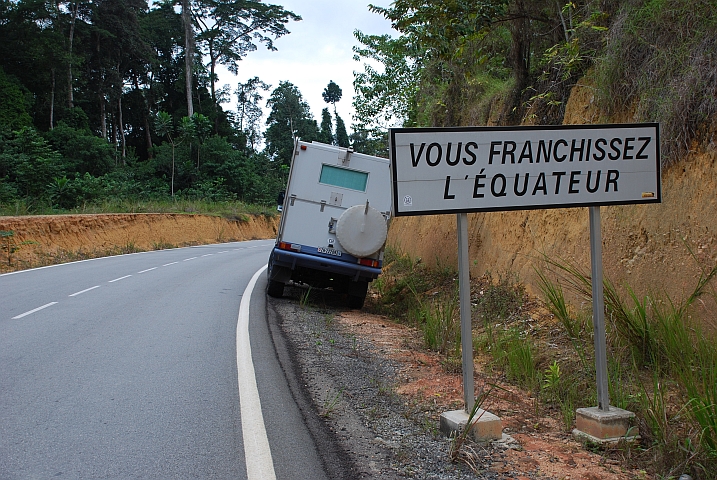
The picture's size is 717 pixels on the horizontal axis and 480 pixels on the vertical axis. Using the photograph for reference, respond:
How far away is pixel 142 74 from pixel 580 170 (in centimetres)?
6055

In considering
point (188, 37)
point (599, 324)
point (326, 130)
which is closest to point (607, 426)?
point (599, 324)

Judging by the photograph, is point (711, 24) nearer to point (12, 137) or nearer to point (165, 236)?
point (165, 236)

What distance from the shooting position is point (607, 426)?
4.59m

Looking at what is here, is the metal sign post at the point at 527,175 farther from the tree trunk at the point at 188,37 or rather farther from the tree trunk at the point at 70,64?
the tree trunk at the point at 70,64

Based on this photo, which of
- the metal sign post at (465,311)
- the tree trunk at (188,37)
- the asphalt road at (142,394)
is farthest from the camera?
the tree trunk at (188,37)

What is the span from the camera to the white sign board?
4672 millimetres

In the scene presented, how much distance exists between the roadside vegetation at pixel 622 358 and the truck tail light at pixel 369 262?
5.64 ft

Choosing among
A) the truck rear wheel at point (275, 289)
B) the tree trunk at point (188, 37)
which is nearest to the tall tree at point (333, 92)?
the tree trunk at point (188, 37)

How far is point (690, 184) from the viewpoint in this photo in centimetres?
687

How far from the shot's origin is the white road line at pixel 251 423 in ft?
13.9

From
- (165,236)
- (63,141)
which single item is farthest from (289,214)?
(63,141)

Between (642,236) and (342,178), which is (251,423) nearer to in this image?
(642,236)

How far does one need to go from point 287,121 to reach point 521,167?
6737 centimetres

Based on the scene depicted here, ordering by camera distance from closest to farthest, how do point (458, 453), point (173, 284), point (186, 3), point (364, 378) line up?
1. point (458, 453)
2. point (364, 378)
3. point (173, 284)
4. point (186, 3)
